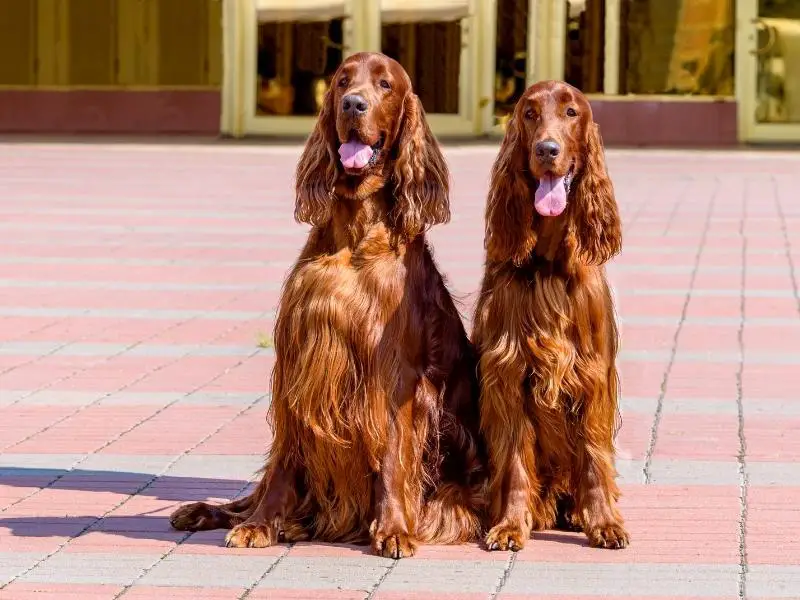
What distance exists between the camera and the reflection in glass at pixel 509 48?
23797mm

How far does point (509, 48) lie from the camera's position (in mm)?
23953

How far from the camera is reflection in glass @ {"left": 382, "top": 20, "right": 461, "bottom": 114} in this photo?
23.6m

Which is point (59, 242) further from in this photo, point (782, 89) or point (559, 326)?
point (782, 89)

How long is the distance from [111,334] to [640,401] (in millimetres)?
2998

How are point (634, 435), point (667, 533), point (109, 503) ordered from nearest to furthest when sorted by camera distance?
point (667, 533) → point (109, 503) → point (634, 435)

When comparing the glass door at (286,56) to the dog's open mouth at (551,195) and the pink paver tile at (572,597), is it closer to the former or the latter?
the dog's open mouth at (551,195)

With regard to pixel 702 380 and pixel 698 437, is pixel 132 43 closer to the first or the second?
pixel 702 380

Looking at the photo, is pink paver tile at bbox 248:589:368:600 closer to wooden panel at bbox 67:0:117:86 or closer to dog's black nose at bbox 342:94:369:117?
dog's black nose at bbox 342:94:369:117

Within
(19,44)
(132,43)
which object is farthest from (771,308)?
(19,44)

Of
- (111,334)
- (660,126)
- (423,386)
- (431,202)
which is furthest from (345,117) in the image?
(660,126)

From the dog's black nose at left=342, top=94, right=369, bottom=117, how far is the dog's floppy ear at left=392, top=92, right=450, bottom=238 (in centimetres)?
17

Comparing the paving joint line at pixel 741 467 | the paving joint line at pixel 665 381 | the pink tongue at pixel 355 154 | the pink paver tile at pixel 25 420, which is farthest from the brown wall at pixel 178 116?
the pink tongue at pixel 355 154

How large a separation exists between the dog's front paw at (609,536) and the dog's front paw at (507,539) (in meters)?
0.21

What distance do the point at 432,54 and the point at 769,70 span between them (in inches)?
176
